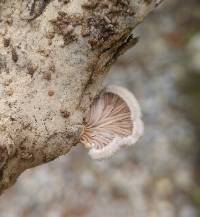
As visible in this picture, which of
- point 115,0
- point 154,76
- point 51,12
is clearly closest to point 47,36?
point 51,12

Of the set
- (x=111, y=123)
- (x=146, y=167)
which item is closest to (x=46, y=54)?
(x=111, y=123)

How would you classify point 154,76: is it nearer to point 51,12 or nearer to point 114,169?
point 114,169

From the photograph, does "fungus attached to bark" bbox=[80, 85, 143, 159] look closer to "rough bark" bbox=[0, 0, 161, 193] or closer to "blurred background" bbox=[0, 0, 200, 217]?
"rough bark" bbox=[0, 0, 161, 193]

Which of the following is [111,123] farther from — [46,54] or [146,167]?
[146,167]

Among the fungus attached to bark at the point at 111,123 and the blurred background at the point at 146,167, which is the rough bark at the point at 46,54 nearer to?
the fungus attached to bark at the point at 111,123

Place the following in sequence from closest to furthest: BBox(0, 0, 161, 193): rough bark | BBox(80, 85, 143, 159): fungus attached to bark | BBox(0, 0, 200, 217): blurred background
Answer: BBox(0, 0, 161, 193): rough bark
BBox(80, 85, 143, 159): fungus attached to bark
BBox(0, 0, 200, 217): blurred background

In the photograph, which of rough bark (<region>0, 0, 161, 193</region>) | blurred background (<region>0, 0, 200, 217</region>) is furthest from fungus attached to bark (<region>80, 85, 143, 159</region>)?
blurred background (<region>0, 0, 200, 217</region>)
